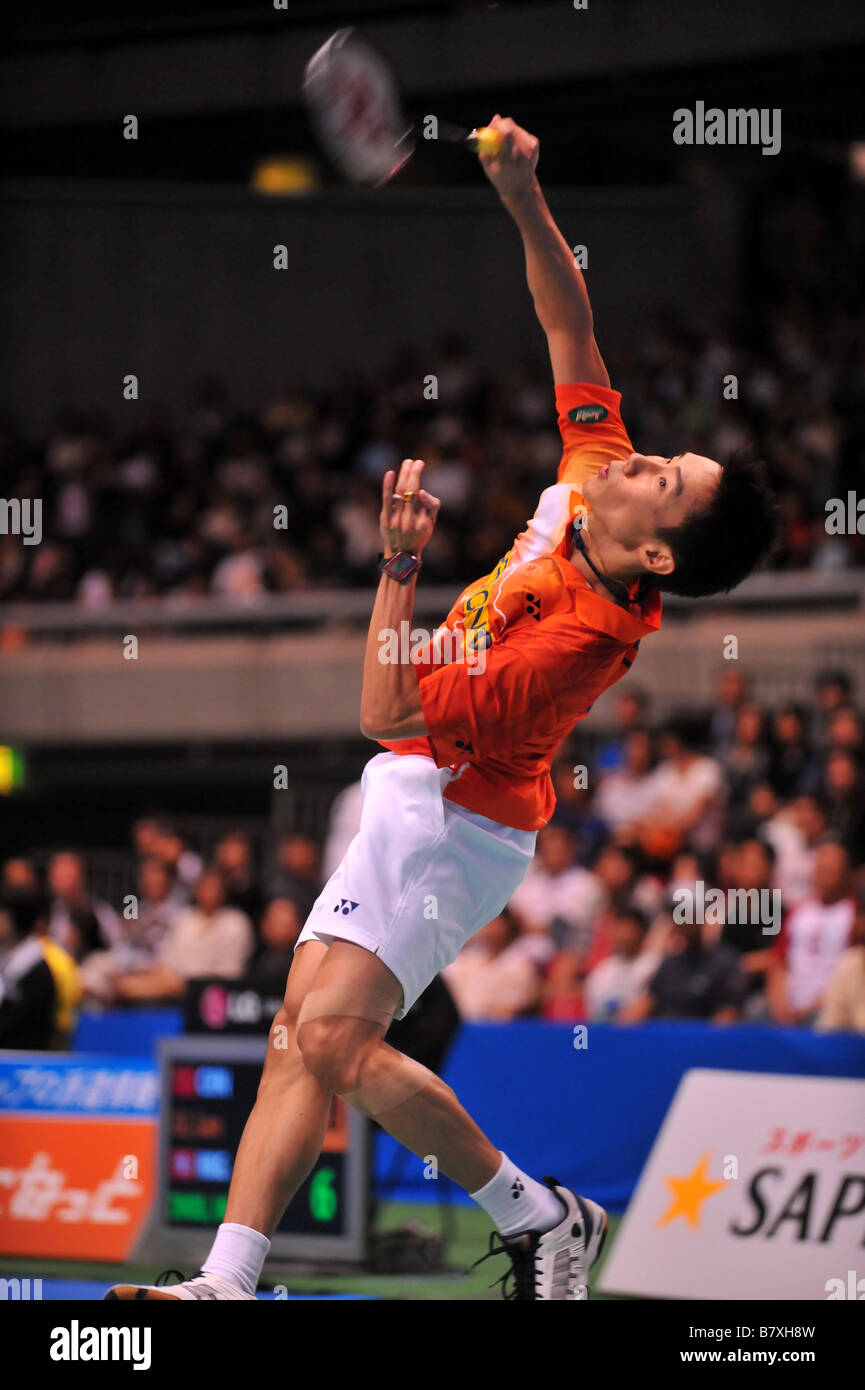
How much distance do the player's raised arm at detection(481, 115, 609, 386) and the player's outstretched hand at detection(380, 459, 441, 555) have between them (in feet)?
2.32

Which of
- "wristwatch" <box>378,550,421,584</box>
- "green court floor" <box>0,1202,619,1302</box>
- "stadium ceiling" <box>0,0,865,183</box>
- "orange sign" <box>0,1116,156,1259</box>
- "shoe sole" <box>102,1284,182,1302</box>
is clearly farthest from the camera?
"stadium ceiling" <box>0,0,865,183</box>

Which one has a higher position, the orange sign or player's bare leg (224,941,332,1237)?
player's bare leg (224,941,332,1237)

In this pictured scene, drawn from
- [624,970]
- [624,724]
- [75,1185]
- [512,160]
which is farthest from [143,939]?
[512,160]

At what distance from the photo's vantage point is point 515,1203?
483 centimetres

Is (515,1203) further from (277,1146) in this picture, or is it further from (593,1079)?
(593,1079)

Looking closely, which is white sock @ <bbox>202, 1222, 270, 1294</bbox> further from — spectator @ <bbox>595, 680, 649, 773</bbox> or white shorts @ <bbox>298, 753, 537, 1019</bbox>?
spectator @ <bbox>595, 680, 649, 773</bbox>

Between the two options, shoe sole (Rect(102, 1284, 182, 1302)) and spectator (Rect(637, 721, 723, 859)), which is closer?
shoe sole (Rect(102, 1284, 182, 1302))

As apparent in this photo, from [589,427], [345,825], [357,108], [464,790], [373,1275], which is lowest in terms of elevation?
[373,1275]

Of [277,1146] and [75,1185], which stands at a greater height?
[277,1146]

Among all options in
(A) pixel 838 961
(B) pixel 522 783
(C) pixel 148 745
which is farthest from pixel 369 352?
(B) pixel 522 783

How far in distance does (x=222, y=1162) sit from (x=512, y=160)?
491 cm

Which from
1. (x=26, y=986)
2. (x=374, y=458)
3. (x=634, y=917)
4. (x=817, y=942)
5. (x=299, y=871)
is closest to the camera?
(x=26, y=986)

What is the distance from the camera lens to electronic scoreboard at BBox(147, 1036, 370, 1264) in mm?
7840

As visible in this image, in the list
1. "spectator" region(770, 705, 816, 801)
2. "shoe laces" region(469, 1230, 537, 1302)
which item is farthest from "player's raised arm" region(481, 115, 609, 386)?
"spectator" region(770, 705, 816, 801)
